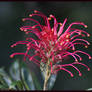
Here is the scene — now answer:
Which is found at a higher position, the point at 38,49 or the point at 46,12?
the point at 38,49

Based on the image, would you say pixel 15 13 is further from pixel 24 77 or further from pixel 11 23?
pixel 24 77

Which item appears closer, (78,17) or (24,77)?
(24,77)

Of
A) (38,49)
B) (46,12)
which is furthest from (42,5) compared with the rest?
(38,49)

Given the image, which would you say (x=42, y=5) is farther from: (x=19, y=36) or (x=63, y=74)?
(x=63, y=74)

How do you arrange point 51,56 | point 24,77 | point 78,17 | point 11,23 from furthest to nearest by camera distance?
point 78,17 → point 11,23 → point 24,77 → point 51,56

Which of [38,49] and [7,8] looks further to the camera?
[7,8]

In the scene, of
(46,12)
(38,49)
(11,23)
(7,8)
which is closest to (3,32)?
(11,23)

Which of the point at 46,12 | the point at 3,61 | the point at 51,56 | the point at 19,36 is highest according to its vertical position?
the point at 51,56

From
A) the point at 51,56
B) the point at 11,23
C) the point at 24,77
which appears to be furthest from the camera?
the point at 11,23

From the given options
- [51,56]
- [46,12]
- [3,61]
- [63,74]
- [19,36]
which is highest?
[51,56]
